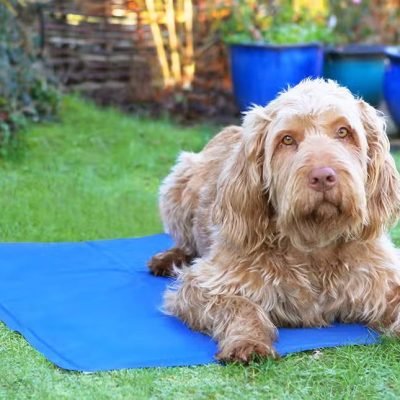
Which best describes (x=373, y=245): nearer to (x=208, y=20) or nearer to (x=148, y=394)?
(x=148, y=394)

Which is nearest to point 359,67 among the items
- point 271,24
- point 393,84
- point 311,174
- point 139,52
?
point 393,84

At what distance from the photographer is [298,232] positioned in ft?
14.0

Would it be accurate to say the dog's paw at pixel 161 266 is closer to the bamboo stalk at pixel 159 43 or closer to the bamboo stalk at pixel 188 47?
the bamboo stalk at pixel 159 43

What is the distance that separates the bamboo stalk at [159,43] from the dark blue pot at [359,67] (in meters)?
1.89

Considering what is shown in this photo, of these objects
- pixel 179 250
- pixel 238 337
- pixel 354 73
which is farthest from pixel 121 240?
pixel 354 73

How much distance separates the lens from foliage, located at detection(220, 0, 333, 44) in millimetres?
11039

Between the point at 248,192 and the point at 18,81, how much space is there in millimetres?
5657

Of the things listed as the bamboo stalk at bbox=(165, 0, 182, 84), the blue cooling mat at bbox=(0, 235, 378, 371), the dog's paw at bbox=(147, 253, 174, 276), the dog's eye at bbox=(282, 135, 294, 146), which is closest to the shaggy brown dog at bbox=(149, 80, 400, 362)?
the dog's eye at bbox=(282, 135, 294, 146)

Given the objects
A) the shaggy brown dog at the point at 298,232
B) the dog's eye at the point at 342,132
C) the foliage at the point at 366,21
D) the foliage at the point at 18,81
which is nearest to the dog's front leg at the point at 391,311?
the shaggy brown dog at the point at 298,232

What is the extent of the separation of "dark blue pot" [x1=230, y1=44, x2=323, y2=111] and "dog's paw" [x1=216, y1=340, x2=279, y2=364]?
665 cm

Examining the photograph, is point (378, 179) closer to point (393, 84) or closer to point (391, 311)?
point (391, 311)

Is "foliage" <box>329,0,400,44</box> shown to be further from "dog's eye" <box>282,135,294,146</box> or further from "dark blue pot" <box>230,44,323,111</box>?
"dog's eye" <box>282,135,294,146</box>

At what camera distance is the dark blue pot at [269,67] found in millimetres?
10602

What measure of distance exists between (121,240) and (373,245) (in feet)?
7.49
